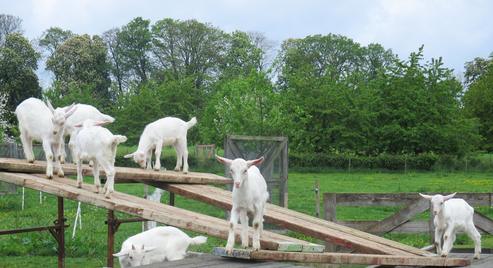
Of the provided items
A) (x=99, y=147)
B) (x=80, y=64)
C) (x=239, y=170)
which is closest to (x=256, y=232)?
(x=239, y=170)

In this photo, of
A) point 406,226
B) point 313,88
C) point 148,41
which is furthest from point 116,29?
point 406,226

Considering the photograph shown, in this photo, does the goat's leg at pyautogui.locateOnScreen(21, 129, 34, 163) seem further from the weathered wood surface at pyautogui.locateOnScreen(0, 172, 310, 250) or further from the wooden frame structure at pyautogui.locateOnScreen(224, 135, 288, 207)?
the wooden frame structure at pyautogui.locateOnScreen(224, 135, 288, 207)

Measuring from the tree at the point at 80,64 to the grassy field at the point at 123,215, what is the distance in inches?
1195

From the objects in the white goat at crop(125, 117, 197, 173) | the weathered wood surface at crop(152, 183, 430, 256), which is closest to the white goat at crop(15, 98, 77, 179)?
the white goat at crop(125, 117, 197, 173)

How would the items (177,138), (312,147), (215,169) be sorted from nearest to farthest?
(177,138) → (215,169) → (312,147)

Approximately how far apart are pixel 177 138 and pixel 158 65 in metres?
62.1

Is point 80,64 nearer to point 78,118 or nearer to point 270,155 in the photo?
point 270,155

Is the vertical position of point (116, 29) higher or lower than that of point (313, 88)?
higher

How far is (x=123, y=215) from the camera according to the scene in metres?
20.6

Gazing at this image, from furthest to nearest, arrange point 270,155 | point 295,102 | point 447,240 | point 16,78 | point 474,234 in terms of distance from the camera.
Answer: point 16,78 → point 295,102 → point 270,155 → point 474,234 → point 447,240

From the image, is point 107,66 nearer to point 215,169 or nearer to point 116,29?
point 116,29

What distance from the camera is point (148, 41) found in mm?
75938

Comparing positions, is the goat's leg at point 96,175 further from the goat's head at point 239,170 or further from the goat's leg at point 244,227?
the goat's head at point 239,170

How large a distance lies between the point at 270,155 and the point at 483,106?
4235cm
